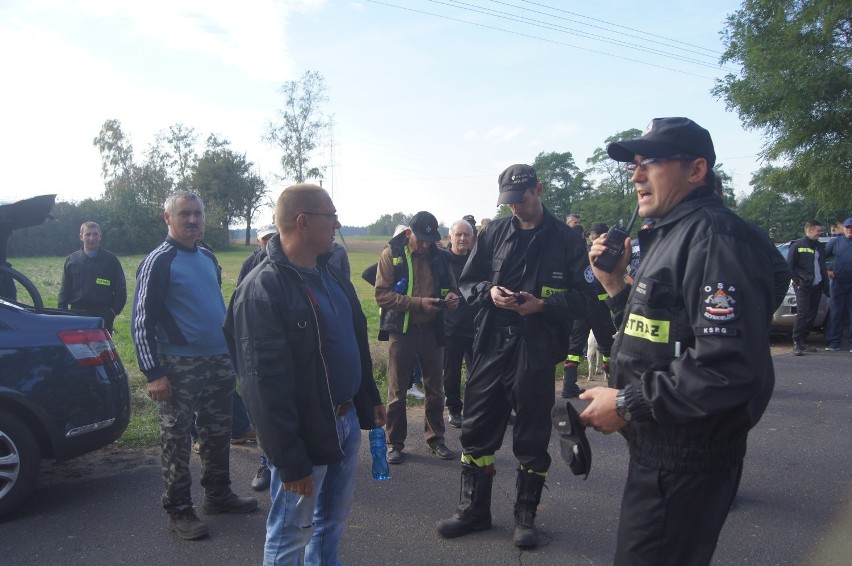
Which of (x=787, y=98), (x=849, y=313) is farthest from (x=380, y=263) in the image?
(x=787, y=98)

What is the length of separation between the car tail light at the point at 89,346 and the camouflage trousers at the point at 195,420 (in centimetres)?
69

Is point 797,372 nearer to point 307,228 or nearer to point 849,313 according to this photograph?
point 849,313

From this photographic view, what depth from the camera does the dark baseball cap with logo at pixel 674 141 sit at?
2.23m

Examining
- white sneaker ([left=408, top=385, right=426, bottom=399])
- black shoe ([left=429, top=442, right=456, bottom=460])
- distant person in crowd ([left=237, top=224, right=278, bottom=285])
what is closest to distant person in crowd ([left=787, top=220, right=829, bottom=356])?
white sneaker ([left=408, top=385, right=426, bottom=399])

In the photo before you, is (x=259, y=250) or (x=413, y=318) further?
(x=413, y=318)

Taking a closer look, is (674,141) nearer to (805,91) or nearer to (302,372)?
(302,372)

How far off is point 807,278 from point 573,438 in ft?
30.7

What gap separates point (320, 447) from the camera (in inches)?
103

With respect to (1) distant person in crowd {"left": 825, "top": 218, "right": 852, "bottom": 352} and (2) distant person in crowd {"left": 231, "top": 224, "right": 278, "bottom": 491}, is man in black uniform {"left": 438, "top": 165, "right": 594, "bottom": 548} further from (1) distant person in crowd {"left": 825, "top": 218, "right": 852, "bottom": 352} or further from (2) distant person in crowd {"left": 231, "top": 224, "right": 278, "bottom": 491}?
(1) distant person in crowd {"left": 825, "top": 218, "right": 852, "bottom": 352}

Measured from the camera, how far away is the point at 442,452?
17.4 feet

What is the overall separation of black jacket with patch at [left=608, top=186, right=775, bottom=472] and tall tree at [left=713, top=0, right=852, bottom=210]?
1943 centimetres

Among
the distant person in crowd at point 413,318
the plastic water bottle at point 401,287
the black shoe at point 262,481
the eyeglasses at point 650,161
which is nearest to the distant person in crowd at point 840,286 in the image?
the distant person in crowd at point 413,318

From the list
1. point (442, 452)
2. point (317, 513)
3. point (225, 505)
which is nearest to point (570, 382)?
point (442, 452)

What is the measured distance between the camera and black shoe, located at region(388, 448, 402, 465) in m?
5.15
